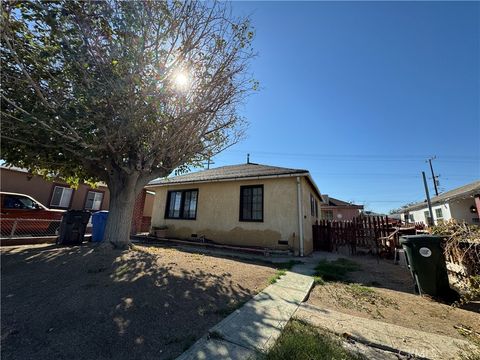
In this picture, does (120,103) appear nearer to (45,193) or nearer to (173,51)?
(173,51)

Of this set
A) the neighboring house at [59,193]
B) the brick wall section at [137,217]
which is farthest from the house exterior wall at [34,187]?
the brick wall section at [137,217]

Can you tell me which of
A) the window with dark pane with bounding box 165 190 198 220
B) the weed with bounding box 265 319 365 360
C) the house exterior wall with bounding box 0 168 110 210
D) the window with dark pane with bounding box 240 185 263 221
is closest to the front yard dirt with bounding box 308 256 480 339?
the weed with bounding box 265 319 365 360

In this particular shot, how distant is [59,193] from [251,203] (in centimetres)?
1678

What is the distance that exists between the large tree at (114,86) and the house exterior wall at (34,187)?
9648mm

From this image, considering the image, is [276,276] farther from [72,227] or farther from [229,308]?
[72,227]

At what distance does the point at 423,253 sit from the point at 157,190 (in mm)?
13117

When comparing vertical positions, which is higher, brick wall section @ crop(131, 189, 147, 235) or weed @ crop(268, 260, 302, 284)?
brick wall section @ crop(131, 189, 147, 235)

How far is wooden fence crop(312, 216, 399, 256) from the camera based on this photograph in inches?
371

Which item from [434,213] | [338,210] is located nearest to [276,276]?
[338,210]

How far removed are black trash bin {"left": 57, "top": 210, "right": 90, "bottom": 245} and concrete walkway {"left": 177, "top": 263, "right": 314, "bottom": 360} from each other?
8.16m

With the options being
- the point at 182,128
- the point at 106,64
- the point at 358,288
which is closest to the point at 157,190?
the point at 182,128

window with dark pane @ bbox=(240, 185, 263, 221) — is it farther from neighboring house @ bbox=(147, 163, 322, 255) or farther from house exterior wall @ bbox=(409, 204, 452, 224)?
house exterior wall @ bbox=(409, 204, 452, 224)

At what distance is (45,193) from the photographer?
16.4 m

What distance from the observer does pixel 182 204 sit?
12531mm
